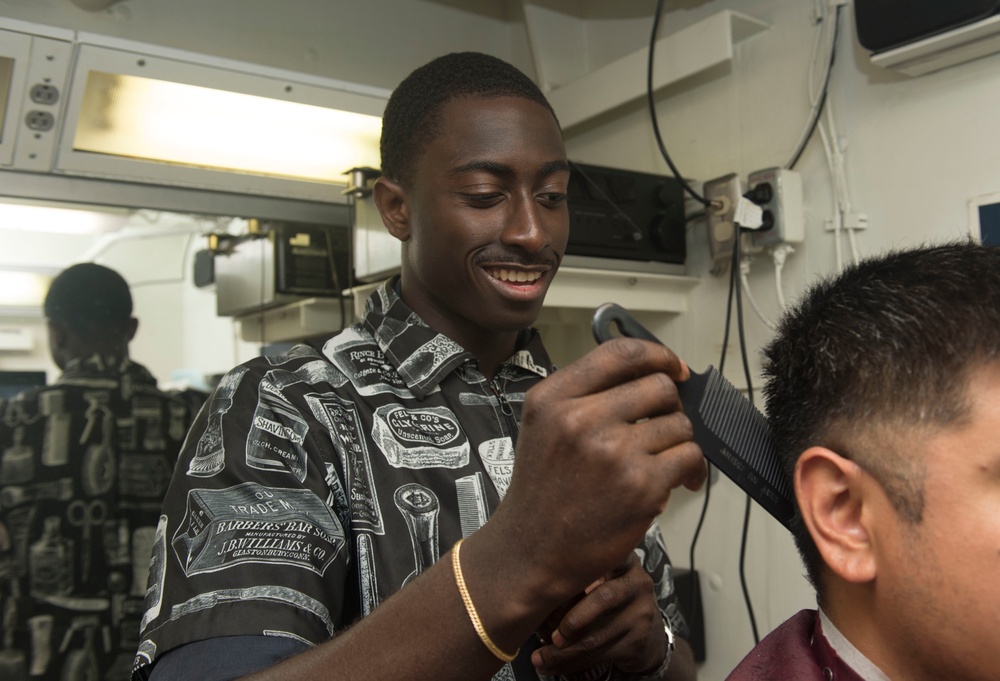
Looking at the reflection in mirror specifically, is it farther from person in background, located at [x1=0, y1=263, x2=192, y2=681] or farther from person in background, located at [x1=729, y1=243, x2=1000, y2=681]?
person in background, located at [x1=729, y1=243, x2=1000, y2=681]

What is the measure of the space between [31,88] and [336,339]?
1179 millimetres

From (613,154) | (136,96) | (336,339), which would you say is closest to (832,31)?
(613,154)

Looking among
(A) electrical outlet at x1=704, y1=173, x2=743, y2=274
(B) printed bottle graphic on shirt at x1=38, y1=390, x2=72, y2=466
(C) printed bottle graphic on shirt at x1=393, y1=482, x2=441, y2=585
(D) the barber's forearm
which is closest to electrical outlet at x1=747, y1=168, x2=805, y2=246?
(A) electrical outlet at x1=704, y1=173, x2=743, y2=274

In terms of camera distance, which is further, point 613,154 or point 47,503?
point 613,154

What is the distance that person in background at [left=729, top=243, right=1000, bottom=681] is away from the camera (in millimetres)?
790

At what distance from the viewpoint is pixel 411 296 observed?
1314 mm

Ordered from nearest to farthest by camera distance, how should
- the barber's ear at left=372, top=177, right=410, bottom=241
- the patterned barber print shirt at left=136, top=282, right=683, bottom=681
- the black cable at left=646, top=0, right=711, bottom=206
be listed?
1. the patterned barber print shirt at left=136, top=282, right=683, bottom=681
2. the barber's ear at left=372, top=177, right=410, bottom=241
3. the black cable at left=646, top=0, right=711, bottom=206

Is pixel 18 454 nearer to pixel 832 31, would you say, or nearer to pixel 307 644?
pixel 307 644

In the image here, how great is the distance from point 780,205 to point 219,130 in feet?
4.51

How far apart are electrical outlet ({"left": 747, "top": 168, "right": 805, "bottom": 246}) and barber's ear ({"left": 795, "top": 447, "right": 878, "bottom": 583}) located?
119cm

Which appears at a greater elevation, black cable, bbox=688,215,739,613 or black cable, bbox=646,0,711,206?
black cable, bbox=646,0,711,206

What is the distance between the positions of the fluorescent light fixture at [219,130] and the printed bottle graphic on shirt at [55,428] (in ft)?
1.96

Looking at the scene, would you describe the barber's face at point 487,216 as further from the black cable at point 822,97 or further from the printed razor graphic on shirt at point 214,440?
the black cable at point 822,97

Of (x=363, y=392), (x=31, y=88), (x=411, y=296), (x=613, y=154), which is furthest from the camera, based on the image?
(x=613, y=154)
